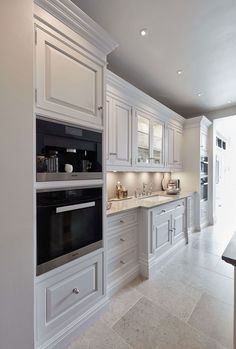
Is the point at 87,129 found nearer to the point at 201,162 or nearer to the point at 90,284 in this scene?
the point at 90,284

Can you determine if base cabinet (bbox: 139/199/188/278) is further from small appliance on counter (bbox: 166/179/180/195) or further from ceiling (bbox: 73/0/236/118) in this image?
ceiling (bbox: 73/0/236/118)

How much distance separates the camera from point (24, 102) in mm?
1059

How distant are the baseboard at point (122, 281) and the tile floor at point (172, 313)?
0.06 meters

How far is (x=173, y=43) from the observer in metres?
2.23

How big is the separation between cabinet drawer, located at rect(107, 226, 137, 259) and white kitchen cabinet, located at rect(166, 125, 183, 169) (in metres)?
1.87

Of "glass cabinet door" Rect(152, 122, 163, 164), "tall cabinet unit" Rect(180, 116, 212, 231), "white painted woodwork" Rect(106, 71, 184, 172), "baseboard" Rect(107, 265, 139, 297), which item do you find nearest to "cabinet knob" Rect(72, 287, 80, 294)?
"baseboard" Rect(107, 265, 139, 297)

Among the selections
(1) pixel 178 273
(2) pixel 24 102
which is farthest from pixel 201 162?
(2) pixel 24 102

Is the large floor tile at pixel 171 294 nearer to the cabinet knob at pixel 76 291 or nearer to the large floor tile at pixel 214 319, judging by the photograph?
the large floor tile at pixel 214 319

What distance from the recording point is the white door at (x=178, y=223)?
3.03 meters

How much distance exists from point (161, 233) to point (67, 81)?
2233mm

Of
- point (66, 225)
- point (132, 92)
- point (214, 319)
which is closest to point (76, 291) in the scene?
point (66, 225)

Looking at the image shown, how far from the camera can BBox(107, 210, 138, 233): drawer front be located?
77.7 inches

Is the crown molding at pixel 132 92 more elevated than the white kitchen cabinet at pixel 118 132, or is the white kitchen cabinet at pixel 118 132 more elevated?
the crown molding at pixel 132 92

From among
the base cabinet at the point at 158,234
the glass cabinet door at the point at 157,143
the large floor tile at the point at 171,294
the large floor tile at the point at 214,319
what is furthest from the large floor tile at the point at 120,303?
the glass cabinet door at the point at 157,143
